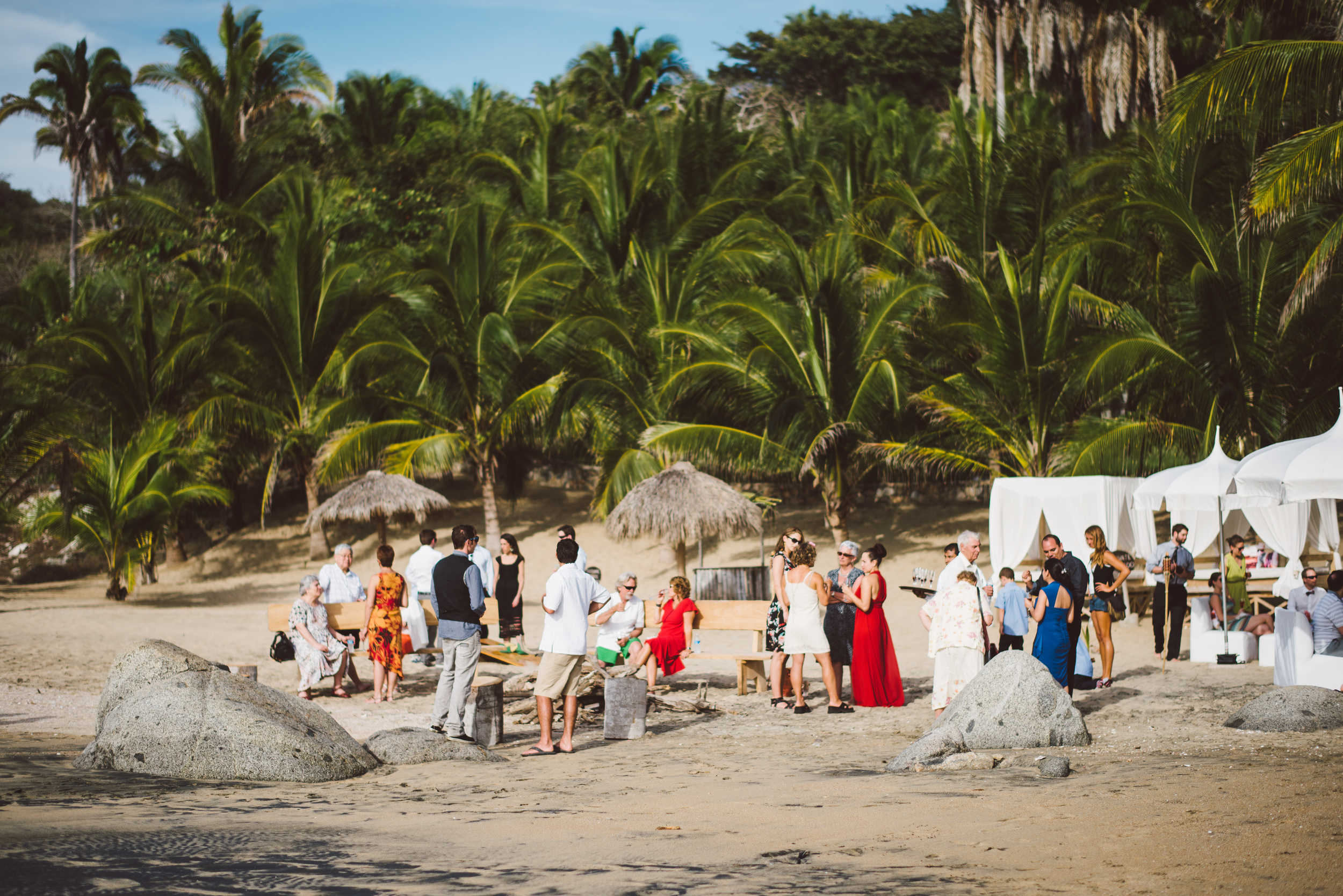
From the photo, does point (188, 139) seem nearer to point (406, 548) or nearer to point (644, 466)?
point (406, 548)

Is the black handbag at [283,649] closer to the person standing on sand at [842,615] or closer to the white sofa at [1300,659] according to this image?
the person standing on sand at [842,615]

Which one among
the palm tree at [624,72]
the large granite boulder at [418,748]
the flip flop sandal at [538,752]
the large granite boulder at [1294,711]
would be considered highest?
the palm tree at [624,72]

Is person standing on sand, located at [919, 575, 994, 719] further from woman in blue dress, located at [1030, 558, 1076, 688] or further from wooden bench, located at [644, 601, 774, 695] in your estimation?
wooden bench, located at [644, 601, 774, 695]

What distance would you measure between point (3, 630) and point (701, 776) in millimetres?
11045

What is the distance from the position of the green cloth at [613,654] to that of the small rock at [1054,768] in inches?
181

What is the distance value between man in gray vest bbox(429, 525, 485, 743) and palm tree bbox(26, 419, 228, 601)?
1294 centimetres

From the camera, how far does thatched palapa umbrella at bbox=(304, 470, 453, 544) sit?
60.8 ft

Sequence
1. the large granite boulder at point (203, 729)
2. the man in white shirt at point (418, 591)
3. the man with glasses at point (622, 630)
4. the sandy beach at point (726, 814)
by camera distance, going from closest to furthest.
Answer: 1. the sandy beach at point (726, 814)
2. the large granite boulder at point (203, 729)
3. the man with glasses at point (622, 630)
4. the man in white shirt at point (418, 591)

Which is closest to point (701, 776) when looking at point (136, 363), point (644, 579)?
point (644, 579)

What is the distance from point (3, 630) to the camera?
544 inches

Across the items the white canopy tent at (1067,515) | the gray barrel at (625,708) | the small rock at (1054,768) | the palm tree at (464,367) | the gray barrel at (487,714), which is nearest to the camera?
the small rock at (1054,768)

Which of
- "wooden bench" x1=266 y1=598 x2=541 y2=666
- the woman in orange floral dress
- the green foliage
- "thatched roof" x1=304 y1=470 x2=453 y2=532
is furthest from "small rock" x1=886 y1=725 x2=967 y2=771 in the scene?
the green foliage

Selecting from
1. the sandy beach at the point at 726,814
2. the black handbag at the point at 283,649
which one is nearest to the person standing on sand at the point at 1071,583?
the sandy beach at the point at 726,814

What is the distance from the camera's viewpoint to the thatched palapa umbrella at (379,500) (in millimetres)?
18531
